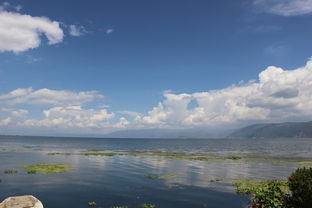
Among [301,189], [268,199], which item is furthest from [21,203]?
[301,189]

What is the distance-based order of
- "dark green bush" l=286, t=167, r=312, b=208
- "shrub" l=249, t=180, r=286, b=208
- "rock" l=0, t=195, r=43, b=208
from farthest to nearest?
"rock" l=0, t=195, r=43, b=208, "shrub" l=249, t=180, r=286, b=208, "dark green bush" l=286, t=167, r=312, b=208

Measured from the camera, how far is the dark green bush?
19.1m

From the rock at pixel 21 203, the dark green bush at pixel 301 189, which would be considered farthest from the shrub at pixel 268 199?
the rock at pixel 21 203

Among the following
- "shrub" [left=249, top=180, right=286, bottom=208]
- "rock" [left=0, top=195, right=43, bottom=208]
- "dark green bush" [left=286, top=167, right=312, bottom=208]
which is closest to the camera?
"dark green bush" [left=286, top=167, right=312, bottom=208]

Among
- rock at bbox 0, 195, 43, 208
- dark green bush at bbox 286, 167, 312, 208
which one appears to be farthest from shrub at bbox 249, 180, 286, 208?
rock at bbox 0, 195, 43, 208

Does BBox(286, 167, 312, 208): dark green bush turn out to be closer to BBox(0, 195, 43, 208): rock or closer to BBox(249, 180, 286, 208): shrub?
BBox(249, 180, 286, 208): shrub

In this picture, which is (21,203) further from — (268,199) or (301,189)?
(301,189)

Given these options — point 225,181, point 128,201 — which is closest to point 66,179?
point 128,201

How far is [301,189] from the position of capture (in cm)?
1977

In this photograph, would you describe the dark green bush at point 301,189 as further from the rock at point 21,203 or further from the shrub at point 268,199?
the rock at point 21,203

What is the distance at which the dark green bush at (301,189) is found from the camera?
19056 mm

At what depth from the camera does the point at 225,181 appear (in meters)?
52.2

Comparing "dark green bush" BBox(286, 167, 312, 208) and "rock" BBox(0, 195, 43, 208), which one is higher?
"dark green bush" BBox(286, 167, 312, 208)

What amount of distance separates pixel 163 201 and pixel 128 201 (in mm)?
4642
